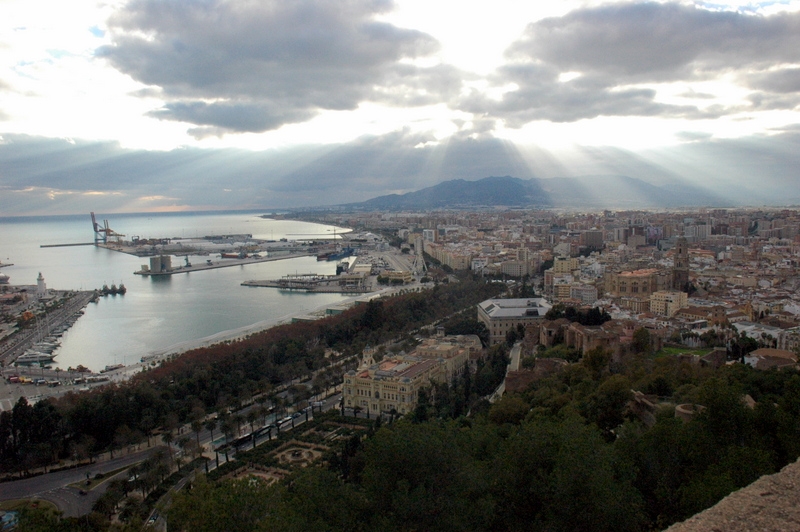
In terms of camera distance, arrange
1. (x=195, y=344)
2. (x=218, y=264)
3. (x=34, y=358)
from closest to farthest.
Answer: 1. (x=34, y=358)
2. (x=195, y=344)
3. (x=218, y=264)

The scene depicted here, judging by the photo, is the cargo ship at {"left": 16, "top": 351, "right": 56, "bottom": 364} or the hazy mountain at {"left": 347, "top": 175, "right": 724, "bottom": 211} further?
the hazy mountain at {"left": 347, "top": 175, "right": 724, "bottom": 211}

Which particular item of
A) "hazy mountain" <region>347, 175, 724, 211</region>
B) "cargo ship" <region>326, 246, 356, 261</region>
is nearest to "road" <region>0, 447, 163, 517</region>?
"cargo ship" <region>326, 246, 356, 261</region>

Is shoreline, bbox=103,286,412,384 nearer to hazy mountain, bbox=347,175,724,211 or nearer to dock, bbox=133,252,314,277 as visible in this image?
dock, bbox=133,252,314,277

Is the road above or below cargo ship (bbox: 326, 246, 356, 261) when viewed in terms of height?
below

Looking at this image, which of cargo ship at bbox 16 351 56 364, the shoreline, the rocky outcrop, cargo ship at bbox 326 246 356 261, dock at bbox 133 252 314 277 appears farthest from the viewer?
cargo ship at bbox 326 246 356 261

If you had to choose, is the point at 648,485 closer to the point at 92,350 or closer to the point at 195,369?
the point at 195,369

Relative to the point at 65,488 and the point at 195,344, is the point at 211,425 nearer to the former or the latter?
the point at 65,488

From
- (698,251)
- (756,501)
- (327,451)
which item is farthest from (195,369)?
(698,251)

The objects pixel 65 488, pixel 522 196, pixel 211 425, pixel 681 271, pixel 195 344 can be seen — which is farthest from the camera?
pixel 522 196

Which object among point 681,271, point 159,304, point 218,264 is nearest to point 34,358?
point 159,304

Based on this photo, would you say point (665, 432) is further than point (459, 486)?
Yes

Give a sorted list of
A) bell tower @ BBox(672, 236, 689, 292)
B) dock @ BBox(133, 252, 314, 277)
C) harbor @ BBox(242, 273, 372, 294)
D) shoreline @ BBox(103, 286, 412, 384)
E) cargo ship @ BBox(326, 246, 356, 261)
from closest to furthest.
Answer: shoreline @ BBox(103, 286, 412, 384) → bell tower @ BBox(672, 236, 689, 292) → harbor @ BBox(242, 273, 372, 294) → dock @ BBox(133, 252, 314, 277) → cargo ship @ BBox(326, 246, 356, 261)
